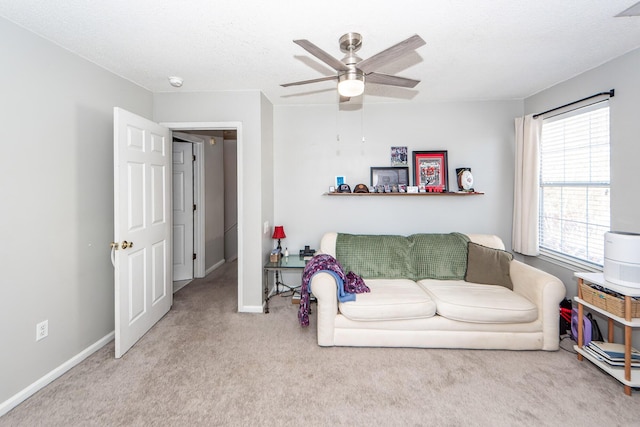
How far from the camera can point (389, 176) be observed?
3.76m

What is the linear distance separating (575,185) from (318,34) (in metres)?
2.82

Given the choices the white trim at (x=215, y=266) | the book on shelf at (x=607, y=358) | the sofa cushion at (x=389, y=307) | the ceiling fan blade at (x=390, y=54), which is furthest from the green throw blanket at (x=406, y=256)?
the white trim at (x=215, y=266)

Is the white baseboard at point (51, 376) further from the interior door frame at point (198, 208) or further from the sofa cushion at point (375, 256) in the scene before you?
the sofa cushion at point (375, 256)

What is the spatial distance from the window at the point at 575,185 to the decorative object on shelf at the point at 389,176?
149 cm

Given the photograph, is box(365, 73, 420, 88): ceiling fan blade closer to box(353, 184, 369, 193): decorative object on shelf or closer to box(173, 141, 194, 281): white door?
box(353, 184, 369, 193): decorative object on shelf

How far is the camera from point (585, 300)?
7.72 ft

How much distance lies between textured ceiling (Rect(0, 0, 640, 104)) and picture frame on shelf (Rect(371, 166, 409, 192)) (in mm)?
1091

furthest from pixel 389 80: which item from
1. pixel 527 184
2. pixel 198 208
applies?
pixel 198 208

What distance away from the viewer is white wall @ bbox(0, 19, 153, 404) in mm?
1907

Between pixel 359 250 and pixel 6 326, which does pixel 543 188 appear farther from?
pixel 6 326

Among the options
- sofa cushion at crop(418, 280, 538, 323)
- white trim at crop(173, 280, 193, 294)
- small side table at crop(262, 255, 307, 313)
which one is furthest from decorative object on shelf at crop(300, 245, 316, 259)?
white trim at crop(173, 280, 193, 294)

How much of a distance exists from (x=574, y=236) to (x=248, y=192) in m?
3.35

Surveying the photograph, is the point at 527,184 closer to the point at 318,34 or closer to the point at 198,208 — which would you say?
the point at 318,34

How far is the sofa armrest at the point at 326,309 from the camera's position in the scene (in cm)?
261
